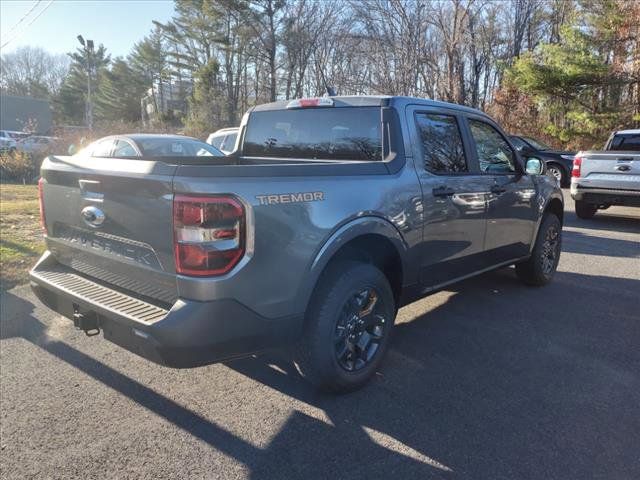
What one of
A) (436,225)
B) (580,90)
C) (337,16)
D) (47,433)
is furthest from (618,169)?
(337,16)

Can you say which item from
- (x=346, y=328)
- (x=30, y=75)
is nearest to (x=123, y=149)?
(x=346, y=328)

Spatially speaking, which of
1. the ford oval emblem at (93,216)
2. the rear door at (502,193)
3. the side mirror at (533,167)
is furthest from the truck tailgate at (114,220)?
the side mirror at (533,167)

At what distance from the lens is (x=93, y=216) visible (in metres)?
2.79

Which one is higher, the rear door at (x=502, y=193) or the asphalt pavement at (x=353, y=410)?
the rear door at (x=502, y=193)

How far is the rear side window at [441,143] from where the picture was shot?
11.7ft

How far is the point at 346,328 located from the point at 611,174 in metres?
8.15

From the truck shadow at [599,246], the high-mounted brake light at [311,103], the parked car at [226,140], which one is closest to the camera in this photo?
the high-mounted brake light at [311,103]

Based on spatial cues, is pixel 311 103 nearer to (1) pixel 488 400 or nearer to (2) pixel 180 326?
(2) pixel 180 326

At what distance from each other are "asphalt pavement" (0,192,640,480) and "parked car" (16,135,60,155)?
1617 centimetres

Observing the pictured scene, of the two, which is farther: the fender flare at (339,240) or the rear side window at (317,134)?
the rear side window at (317,134)

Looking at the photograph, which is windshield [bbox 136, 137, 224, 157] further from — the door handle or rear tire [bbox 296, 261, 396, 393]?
rear tire [bbox 296, 261, 396, 393]

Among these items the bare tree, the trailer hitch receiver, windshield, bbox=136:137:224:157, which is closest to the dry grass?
windshield, bbox=136:137:224:157

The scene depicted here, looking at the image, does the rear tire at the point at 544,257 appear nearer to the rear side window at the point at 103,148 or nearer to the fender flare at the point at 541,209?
the fender flare at the point at 541,209

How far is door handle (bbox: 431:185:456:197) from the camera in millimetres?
3518
